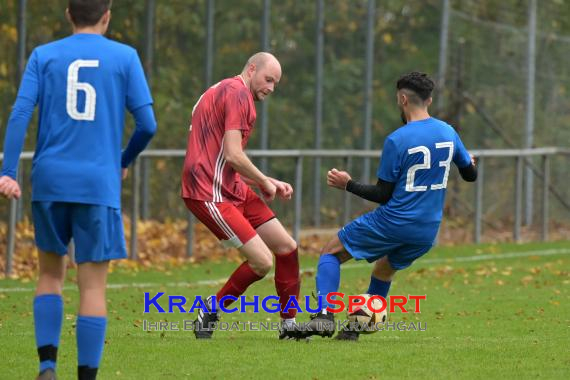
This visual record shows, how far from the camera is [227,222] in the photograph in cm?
909

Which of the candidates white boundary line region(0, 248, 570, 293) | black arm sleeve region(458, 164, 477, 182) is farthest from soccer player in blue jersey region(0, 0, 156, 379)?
white boundary line region(0, 248, 570, 293)

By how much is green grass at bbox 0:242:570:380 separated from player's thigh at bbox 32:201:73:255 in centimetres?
99

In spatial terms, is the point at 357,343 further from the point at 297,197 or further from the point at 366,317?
the point at 297,197

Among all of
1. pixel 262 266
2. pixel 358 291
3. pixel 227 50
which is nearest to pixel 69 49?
pixel 262 266

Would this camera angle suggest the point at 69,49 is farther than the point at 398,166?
No

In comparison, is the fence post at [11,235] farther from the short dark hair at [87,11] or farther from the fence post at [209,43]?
the short dark hair at [87,11]

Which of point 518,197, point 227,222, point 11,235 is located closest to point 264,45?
point 518,197

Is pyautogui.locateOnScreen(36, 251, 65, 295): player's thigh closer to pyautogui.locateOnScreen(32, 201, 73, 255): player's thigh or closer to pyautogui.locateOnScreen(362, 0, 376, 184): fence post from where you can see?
pyautogui.locateOnScreen(32, 201, 73, 255): player's thigh

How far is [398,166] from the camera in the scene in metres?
9.14

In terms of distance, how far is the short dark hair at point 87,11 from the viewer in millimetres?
6809

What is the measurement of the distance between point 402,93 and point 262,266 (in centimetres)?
136

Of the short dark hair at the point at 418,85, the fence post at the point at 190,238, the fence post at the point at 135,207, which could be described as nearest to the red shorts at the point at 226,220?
the short dark hair at the point at 418,85

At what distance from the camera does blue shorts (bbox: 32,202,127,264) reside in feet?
22.5

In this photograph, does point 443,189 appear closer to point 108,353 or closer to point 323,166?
point 108,353
